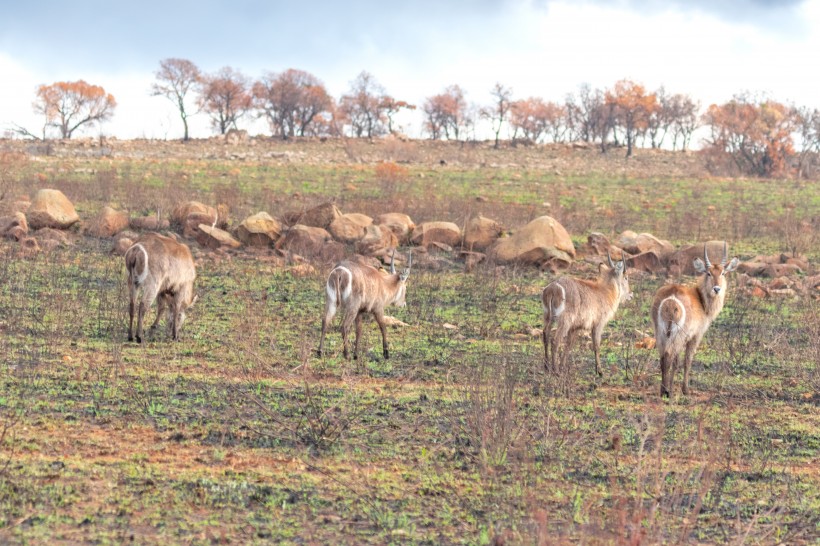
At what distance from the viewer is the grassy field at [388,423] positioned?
16.9ft

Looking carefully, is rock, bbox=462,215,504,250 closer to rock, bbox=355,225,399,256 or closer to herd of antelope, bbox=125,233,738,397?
rock, bbox=355,225,399,256

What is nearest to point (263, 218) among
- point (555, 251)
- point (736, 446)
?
point (555, 251)

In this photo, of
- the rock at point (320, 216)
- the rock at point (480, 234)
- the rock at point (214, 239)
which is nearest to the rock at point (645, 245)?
the rock at point (480, 234)

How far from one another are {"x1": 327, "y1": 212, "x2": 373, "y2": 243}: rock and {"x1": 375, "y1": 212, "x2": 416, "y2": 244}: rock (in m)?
0.47

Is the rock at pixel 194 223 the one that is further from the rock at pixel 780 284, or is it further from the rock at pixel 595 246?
the rock at pixel 780 284

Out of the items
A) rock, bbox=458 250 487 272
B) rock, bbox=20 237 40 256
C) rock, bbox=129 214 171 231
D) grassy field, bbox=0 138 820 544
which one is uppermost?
rock, bbox=129 214 171 231

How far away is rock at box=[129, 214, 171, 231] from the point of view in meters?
18.5

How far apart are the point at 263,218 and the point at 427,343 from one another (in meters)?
7.60

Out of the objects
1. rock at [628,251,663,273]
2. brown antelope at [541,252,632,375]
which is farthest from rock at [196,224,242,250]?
brown antelope at [541,252,632,375]

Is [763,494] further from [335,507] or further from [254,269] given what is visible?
[254,269]

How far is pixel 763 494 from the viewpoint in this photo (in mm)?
5945

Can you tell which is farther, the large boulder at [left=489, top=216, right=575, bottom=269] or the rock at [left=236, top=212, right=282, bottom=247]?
the rock at [left=236, top=212, right=282, bottom=247]

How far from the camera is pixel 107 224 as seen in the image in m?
17.8

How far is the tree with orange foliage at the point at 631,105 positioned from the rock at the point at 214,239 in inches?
2052
